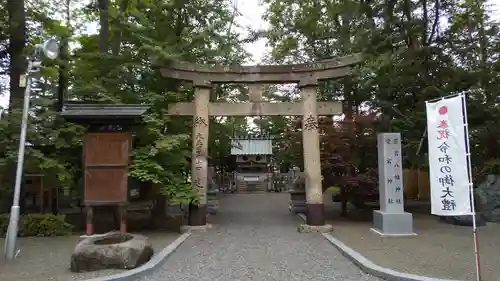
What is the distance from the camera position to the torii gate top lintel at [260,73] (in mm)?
12180

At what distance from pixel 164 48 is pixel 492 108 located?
1110 cm

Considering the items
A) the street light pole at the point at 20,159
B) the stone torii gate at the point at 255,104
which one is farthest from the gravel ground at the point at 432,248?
the street light pole at the point at 20,159

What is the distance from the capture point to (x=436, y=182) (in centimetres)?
627

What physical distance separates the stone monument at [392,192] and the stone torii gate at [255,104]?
1.89 metres

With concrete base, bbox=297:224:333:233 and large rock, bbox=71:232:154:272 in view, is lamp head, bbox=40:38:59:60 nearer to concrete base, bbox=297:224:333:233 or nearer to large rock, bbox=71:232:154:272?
large rock, bbox=71:232:154:272

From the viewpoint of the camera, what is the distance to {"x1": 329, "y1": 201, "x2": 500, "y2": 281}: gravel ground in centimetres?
666

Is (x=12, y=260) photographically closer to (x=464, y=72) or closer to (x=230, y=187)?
(x=464, y=72)

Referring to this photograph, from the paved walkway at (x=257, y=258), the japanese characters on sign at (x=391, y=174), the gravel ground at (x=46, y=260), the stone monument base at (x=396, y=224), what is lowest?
the paved walkway at (x=257, y=258)

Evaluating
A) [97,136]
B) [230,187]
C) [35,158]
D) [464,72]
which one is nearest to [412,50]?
[464,72]

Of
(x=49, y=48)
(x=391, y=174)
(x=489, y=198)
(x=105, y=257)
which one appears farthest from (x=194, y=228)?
(x=489, y=198)

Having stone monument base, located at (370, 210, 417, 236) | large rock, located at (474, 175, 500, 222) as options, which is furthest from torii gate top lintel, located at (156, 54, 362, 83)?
large rock, located at (474, 175, 500, 222)

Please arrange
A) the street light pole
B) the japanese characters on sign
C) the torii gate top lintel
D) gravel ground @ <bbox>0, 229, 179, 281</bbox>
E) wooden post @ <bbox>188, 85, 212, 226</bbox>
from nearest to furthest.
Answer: gravel ground @ <bbox>0, 229, 179, 281</bbox>
the street light pole
the japanese characters on sign
wooden post @ <bbox>188, 85, 212, 226</bbox>
the torii gate top lintel

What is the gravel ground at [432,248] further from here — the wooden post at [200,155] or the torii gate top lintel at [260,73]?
the torii gate top lintel at [260,73]

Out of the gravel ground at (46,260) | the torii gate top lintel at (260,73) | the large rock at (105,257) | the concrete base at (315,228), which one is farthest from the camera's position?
the torii gate top lintel at (260,73)
